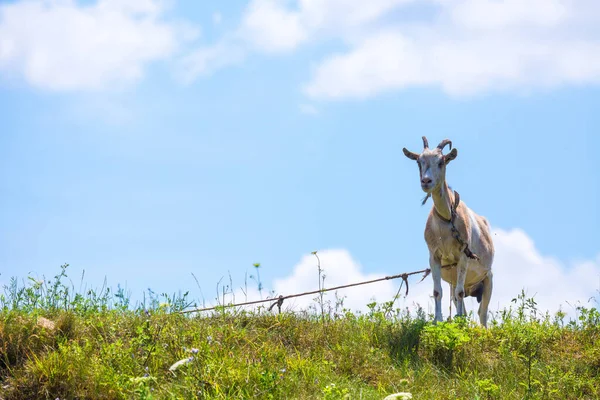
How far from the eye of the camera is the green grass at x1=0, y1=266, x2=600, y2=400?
783 cm

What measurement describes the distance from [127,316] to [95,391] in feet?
5.71

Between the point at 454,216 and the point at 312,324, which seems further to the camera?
the point at 454,216

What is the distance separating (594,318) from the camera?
35.6 ft

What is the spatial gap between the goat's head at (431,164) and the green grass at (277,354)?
1.99m

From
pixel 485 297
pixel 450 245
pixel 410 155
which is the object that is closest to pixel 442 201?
pixel 450 245

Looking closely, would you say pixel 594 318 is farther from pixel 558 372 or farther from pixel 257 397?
pixel 257 397

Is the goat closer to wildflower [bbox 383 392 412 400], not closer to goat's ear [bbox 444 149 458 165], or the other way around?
goat's ear [bbox 444 149 458 165]

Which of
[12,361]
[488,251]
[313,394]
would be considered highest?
[488,251]

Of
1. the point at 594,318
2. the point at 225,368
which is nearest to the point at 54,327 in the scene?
the point at 225,368

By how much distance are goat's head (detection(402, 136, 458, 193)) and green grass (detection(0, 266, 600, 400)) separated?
1989 mm

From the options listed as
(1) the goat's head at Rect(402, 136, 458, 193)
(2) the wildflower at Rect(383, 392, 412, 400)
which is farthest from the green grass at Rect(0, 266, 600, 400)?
(1) the goat's head at Rect(402, 136, 458, 193)

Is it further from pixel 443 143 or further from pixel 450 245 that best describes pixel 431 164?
pixel 450 245

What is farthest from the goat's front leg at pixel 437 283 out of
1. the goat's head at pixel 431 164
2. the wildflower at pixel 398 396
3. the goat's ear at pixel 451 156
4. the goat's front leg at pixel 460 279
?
the wildflower at pixel 398 396

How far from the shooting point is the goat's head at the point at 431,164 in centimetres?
1105
